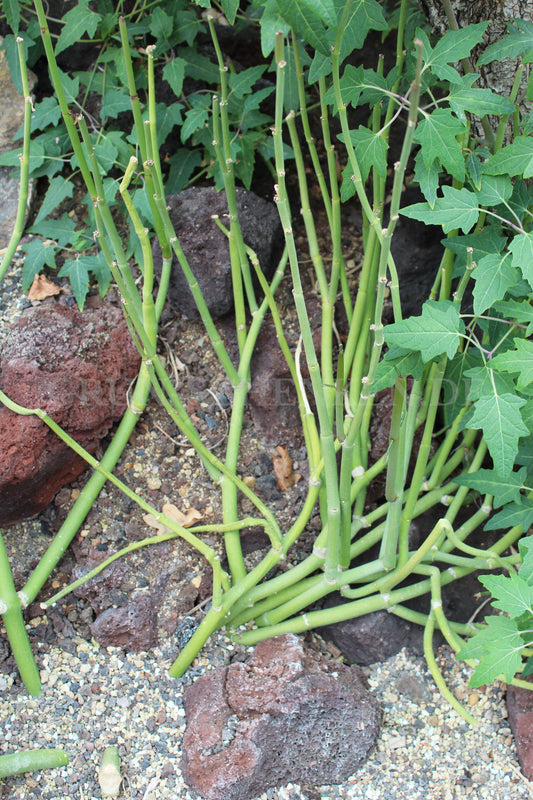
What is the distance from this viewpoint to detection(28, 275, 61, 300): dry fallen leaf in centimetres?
168

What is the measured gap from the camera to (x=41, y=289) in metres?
1.70

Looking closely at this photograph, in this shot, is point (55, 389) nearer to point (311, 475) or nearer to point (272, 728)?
point (311, 475)

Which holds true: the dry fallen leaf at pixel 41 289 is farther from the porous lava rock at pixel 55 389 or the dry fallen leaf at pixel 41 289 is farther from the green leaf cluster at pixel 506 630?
the green leaf cluster at pixel 506 630

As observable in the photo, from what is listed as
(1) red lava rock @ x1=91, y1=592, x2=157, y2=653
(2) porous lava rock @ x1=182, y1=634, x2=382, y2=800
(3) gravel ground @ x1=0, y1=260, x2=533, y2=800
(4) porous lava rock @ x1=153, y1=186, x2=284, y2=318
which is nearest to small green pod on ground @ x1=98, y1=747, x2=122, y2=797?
(3) gravel ground @ x1=0, y1=260, x2=533, y2=800

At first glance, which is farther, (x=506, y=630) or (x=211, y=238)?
(x=211, y=238)

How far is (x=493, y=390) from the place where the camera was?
1.16 meters

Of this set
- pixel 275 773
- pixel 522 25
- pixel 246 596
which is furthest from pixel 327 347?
pixel 275 773

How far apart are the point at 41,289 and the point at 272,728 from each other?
117 cm

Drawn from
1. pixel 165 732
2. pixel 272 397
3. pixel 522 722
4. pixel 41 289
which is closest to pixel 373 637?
pixel 522 722

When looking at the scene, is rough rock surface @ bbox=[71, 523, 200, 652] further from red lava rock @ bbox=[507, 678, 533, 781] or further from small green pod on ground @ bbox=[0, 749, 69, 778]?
red lava rock @ bbox=[507, 678, 533, 781]

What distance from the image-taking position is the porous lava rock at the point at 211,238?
1.69 m

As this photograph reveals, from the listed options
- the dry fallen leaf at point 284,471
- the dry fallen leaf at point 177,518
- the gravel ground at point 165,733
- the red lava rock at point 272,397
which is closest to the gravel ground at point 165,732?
the gravel ground at point 165,733

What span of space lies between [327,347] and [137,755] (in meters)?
0.94

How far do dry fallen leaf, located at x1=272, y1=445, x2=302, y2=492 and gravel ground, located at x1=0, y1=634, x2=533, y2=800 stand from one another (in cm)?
39
